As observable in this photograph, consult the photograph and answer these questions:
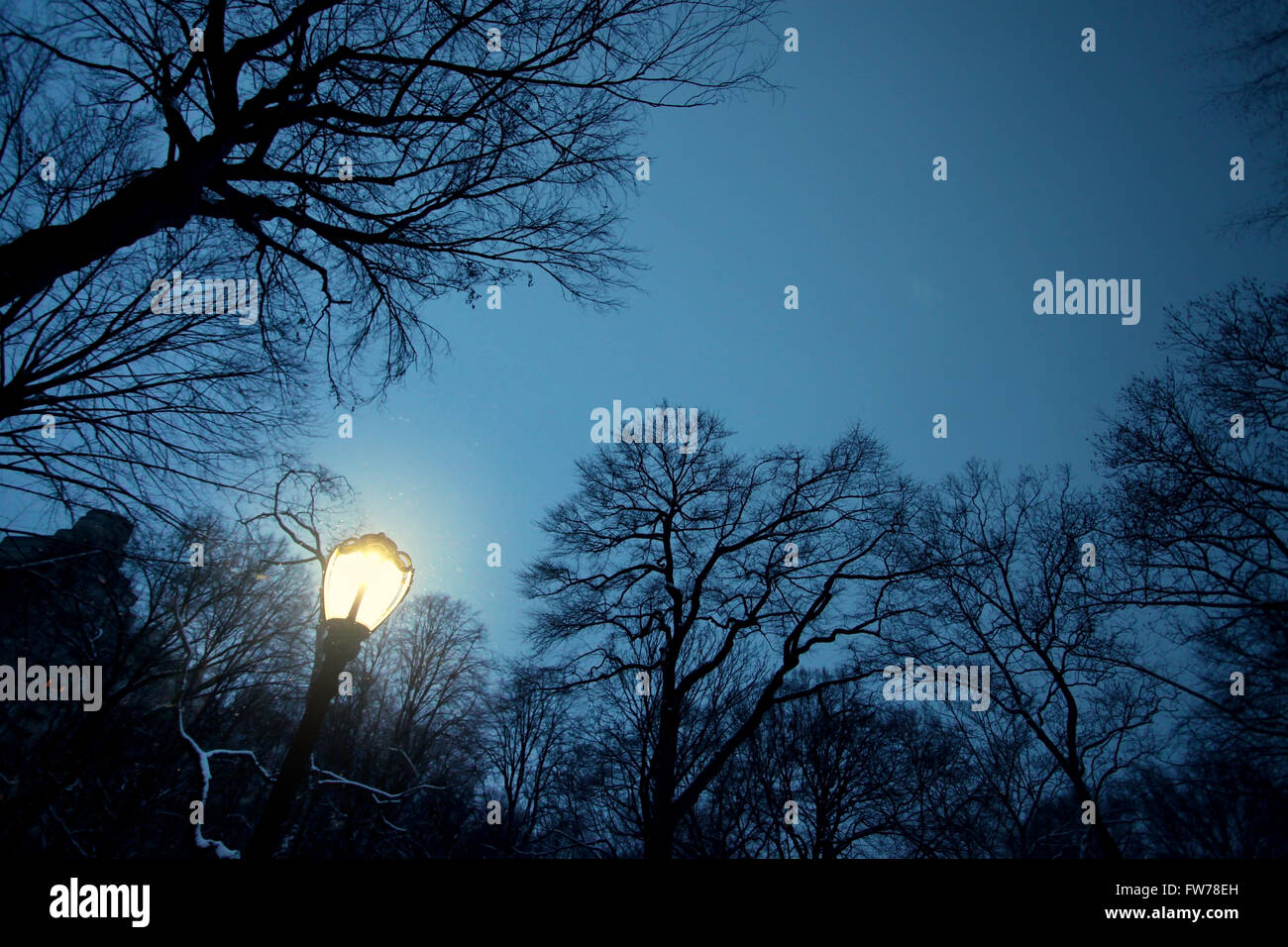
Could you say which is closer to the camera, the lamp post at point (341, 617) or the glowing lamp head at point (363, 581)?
the lamp post at point (341, 617)

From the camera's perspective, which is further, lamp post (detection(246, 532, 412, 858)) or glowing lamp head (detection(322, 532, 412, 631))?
glowing lamp head (detection(322, 532, 412, 631))

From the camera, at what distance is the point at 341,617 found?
3520mm

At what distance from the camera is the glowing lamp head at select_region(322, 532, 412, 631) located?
3.56 meters

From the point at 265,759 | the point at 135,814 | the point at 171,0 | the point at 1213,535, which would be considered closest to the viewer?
the point at 171,0

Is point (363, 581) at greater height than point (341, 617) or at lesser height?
greater

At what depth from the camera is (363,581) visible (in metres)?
3.61

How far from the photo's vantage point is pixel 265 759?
73.4 ft

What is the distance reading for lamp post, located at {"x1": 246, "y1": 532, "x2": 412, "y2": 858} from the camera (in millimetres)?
2980

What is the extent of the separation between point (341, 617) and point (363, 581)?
0.81 ft

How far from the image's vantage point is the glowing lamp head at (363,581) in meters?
3.56

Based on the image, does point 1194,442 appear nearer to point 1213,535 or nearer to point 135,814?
point 1213,535

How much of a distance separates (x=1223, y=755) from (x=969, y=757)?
8.23 meters
